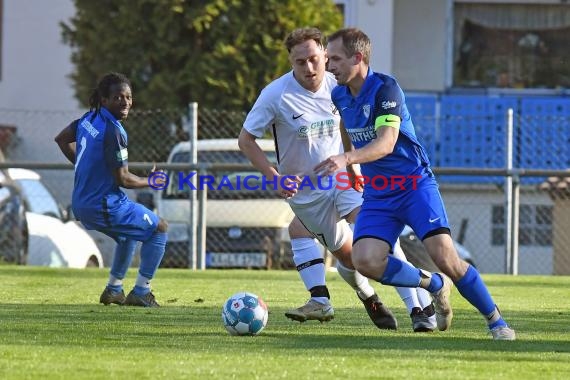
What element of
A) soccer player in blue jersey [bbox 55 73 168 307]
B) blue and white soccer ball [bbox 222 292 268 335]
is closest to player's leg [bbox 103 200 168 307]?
soccer player in blue jersey [bbox 55 73 168 307]

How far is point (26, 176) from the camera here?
17406mm

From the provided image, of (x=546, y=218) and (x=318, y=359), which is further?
(x=546, y=218)

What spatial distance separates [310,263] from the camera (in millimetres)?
9258

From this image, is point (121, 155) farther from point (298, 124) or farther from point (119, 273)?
point (298, 124)

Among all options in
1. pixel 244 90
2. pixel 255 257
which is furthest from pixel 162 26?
pixel 255 257

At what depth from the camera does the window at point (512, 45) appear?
2692 centimetres

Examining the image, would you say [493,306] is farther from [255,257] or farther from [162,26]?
[162,26]

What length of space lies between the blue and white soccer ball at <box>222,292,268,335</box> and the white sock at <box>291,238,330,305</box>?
1.06m

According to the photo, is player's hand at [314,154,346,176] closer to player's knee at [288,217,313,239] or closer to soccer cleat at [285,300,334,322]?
soccer cleat at [285,300,334,322]

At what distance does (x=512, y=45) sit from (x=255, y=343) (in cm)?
2060

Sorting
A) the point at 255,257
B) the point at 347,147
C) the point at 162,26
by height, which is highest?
the point at 162,26

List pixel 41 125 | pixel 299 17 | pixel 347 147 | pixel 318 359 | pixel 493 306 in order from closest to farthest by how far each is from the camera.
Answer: pixel 318 359 → pixel 493 306 → pixel 347 147 → pixel 299 17 → pixel 41 125

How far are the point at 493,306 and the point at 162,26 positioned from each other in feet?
49.3

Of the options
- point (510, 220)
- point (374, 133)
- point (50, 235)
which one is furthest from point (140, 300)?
point (510, 220)
